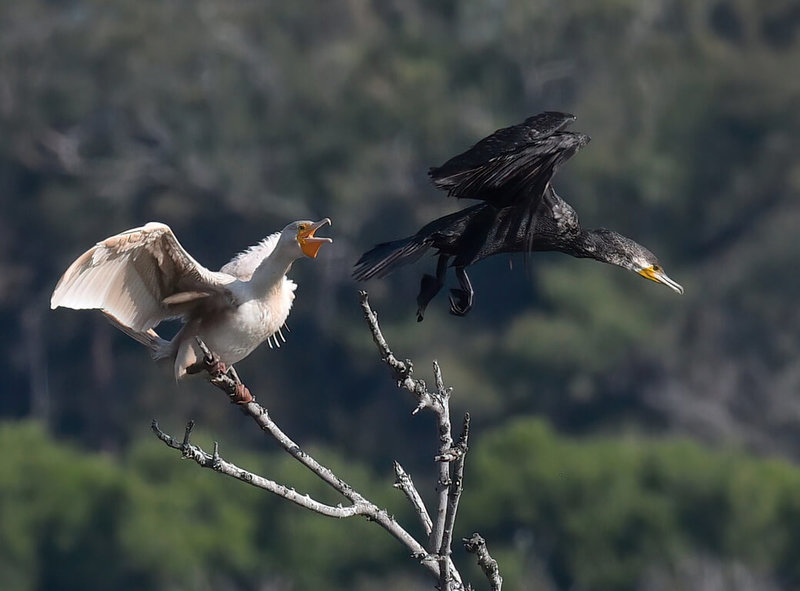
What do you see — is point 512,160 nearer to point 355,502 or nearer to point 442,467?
point 442,467

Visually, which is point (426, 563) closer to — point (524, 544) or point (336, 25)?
point (524, 544)

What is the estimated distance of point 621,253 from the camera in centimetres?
636

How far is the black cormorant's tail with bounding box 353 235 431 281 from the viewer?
549 centimetres

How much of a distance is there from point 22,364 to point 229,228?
14.2ft

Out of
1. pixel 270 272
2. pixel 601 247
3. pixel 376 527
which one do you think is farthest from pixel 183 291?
pixel 376 527

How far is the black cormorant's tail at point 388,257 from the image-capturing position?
5.49 metres

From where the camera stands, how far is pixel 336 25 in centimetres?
2772

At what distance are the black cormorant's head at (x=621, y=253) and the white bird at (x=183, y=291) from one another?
0.98 meters

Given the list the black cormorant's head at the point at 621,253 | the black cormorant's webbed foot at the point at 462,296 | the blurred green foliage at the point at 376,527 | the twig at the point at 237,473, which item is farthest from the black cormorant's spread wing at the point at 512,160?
the blurred green foliage at the point at 376,527

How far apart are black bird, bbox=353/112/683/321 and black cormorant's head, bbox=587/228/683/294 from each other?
14 cm

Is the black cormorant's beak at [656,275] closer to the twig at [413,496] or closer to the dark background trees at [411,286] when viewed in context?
the twig at [413,496]

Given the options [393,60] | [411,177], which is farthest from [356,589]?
[393,60]

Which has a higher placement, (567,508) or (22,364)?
(567,508)

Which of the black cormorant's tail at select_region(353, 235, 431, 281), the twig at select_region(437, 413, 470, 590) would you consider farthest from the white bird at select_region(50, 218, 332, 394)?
the twig at select_region(437, 413, 470, 590)
